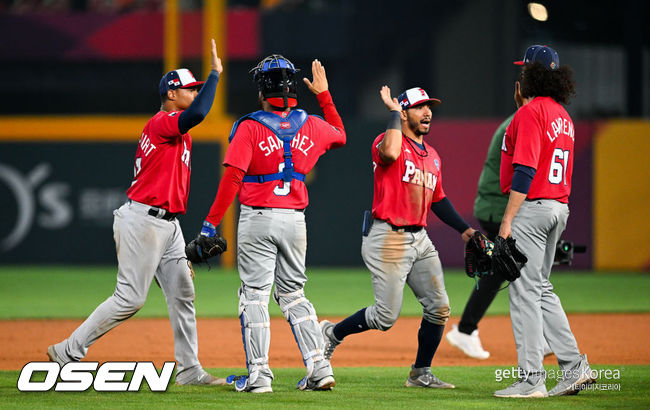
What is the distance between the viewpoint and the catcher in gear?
5781mm

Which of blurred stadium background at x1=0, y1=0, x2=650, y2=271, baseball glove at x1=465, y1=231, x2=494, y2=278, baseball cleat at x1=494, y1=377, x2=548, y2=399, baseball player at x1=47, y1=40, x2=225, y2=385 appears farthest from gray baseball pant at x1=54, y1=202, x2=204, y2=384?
blurred stadium background at x1=0, y1=0, x2=650, y2=271

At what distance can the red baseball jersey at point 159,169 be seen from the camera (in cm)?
617

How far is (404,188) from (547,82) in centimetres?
118

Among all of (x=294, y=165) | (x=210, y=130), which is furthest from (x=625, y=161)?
(x=294, y=165)

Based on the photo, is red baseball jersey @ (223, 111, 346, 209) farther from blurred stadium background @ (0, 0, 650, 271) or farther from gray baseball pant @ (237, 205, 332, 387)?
blurred stadium background @ (0, 0, 650, 271)

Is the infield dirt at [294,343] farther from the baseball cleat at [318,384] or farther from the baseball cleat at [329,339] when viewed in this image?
the baseball cleat at [318,384]

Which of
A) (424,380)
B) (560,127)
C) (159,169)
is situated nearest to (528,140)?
(560,127)

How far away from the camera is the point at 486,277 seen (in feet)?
25.8

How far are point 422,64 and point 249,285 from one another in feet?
57.3

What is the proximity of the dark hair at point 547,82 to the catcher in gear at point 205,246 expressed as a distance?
224 centimetres

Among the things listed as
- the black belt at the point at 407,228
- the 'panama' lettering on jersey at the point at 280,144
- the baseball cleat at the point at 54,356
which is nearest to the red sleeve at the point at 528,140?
the black belt at the point at 407,228

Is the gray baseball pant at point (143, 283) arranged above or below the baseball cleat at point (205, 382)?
above

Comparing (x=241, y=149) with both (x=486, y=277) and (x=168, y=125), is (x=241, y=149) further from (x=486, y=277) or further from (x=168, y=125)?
(x=486, y=277)

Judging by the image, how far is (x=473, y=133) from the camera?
16.4 metres
